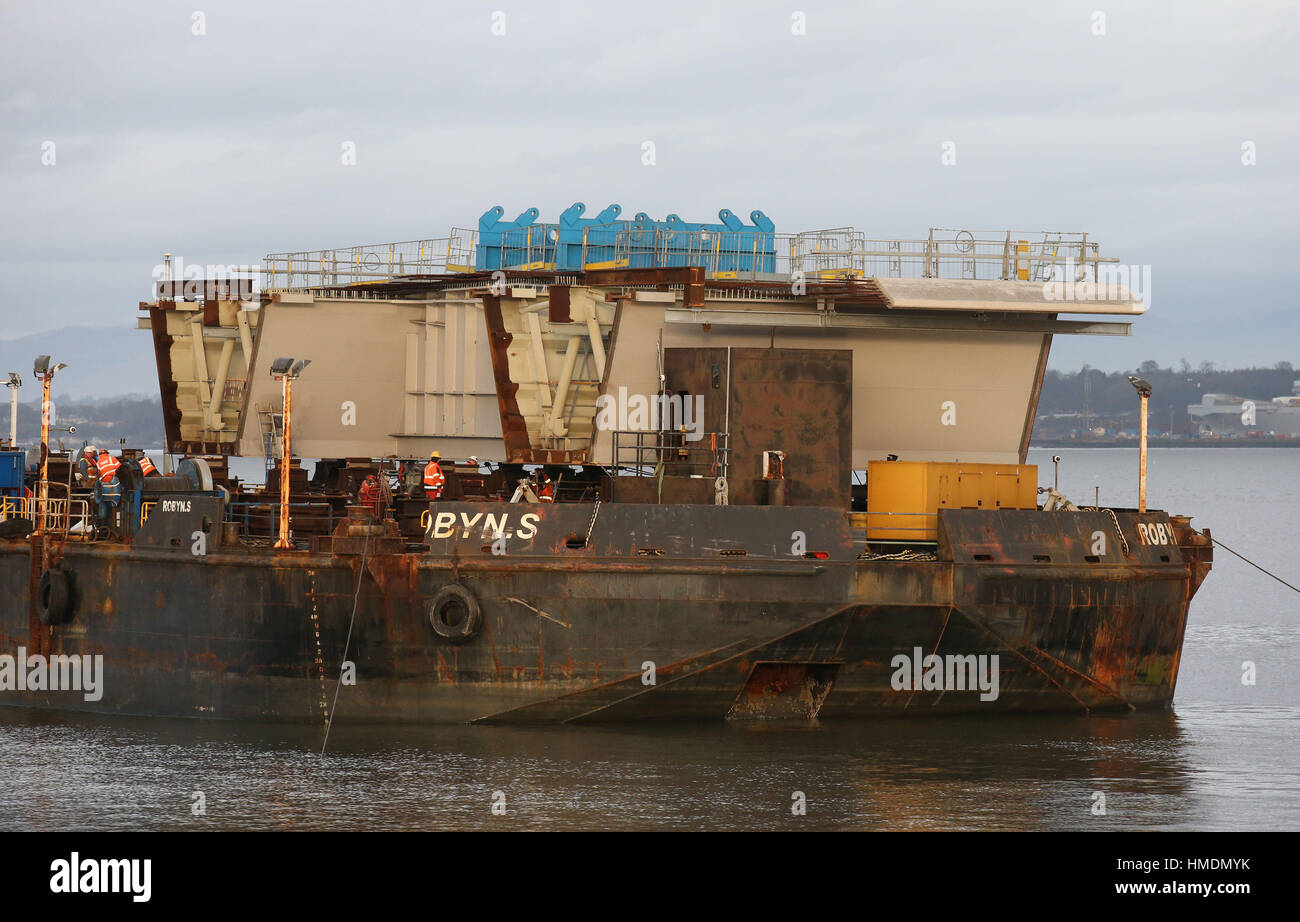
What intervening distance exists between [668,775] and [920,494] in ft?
19.3

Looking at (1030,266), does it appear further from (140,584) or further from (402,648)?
(140,584)

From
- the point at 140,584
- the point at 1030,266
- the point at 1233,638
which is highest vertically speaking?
the point at 1030,266

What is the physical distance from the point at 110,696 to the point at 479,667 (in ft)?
22.6

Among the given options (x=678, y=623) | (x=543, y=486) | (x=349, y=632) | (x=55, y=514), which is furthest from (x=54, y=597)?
(x=678, y=623)

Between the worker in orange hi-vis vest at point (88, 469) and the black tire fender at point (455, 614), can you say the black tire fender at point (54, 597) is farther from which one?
the black tire fender at point (455, 614)

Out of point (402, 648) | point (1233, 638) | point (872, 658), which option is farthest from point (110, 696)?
point (1233, 638)

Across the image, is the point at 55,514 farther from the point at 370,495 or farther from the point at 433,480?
the point at 433,480

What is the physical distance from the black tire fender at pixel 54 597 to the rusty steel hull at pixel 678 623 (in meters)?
2.61

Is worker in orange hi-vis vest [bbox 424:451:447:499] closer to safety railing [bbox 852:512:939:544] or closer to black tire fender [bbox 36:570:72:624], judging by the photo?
black tire fender [bbox 36:570:72:624]

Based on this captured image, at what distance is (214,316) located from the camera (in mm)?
→ 34906

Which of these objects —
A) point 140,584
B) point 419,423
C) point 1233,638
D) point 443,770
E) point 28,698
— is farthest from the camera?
point 1233,638

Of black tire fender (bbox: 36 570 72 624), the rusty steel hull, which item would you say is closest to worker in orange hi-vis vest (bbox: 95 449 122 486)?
black tire fender (bbox: 36 570 72 624)

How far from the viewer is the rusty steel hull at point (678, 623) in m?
23.7

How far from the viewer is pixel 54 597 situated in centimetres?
2755
